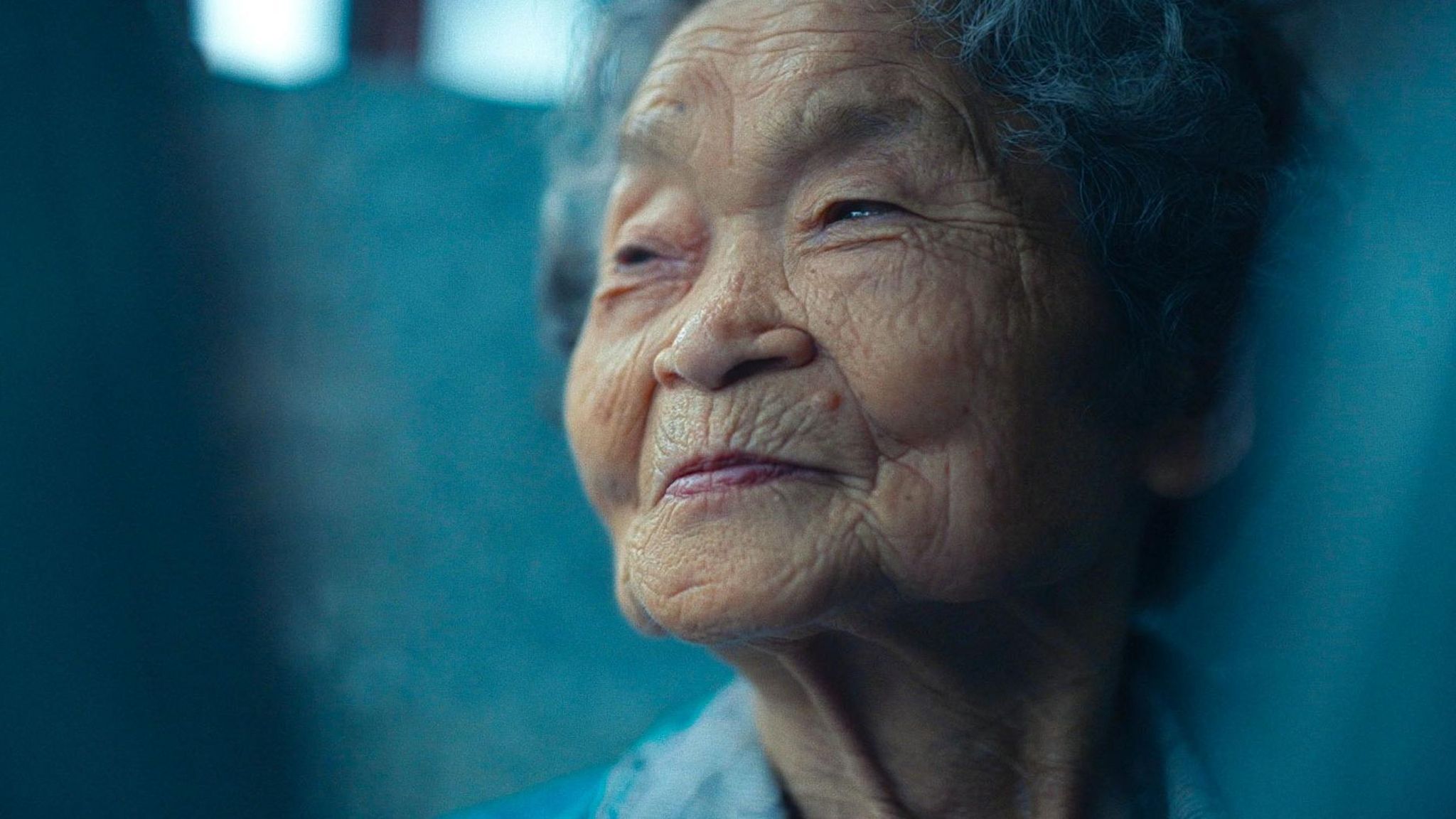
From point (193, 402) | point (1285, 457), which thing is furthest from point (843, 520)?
point (193, 402)

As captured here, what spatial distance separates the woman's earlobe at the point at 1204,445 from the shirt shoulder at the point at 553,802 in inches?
31.5

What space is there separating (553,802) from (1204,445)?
3.13ft

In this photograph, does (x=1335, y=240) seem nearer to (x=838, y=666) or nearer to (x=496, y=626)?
(x=838, y=666)

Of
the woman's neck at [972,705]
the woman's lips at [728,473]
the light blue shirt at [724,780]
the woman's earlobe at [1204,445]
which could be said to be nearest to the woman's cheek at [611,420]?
the woman's lips at [728,473]

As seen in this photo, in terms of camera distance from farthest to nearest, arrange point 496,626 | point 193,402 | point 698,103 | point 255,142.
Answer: point 496,626 < point 255,142 < point 193,402 < point 698,103

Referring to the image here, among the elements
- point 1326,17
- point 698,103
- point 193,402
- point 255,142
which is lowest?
point 193,402

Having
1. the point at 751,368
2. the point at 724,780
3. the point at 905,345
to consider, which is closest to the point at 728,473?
the point at 751,368

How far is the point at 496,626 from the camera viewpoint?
2008 millimetres

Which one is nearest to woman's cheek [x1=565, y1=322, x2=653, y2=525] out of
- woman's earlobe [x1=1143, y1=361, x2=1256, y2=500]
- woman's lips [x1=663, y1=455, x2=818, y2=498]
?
woman's lips [x1=663, y1=455, x2=818, y2=498]

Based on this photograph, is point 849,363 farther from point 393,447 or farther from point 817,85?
point 393,447

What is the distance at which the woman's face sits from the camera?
1.06m

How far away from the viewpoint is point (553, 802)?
4.99ft

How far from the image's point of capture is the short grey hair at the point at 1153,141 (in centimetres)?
117

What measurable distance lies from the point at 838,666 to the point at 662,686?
902 mm
